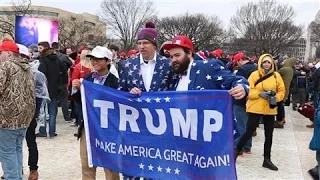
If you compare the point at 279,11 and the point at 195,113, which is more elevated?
the point at 279,11

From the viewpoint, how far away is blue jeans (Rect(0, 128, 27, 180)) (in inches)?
173

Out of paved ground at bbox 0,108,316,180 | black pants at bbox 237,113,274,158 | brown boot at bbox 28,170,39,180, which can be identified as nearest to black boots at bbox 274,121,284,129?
paved ground at bbox 0,108,316,180

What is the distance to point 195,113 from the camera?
11.3 ft

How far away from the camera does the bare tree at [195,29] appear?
229ft

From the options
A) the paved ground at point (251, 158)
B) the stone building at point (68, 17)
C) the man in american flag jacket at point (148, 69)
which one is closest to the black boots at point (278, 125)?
the paved ground at point (251, 158)

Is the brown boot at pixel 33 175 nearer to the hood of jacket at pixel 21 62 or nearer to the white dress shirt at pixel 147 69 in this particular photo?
the hood of jacket at pixel 21 62

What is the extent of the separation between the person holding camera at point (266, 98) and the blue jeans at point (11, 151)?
3.50 m

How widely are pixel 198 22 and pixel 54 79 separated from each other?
210 ft

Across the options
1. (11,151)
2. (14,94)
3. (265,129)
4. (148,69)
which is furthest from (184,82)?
(265,129)

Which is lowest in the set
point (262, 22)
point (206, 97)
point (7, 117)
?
point (7, 117)

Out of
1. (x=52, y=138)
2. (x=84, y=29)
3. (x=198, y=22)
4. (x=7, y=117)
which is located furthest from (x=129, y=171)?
(x=198, y=22)

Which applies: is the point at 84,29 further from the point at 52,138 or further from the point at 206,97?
the point at 206,97

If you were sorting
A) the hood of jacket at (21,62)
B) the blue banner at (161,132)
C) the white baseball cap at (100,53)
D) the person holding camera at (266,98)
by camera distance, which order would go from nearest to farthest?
the blue banner at (161,132) → the white baseball cap at (100,53) → the hood of jacket at (21,62) → the person holding camera at (266,98)

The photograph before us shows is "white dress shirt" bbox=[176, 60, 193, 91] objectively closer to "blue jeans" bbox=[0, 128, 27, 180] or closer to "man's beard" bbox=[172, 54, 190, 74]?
"man's beard" bbox=[172, 54, 190, 74]
